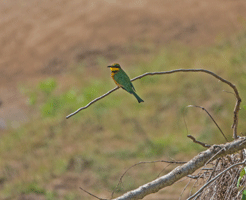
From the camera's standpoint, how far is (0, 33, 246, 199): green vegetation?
6.90 m

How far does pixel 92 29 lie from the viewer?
11883 mm

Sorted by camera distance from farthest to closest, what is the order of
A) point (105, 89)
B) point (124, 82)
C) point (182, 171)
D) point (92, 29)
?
1. point (92, 29)
2. point (105, 89)
3. point (124, 82)
4. point (182, 171)

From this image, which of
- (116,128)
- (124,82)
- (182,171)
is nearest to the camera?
(182,171)

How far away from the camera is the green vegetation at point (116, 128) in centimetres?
690

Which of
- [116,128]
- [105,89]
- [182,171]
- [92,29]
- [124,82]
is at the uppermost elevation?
[92,29]

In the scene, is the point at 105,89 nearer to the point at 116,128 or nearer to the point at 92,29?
the point at 116,128

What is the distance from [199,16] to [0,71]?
229 inches

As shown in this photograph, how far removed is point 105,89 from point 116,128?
1368 millimetres

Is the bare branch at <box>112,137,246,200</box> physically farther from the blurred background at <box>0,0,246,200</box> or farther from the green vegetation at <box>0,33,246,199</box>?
the green vegetation at <box>0,33,246,199</box>

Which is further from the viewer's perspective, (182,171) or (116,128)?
(116,128)

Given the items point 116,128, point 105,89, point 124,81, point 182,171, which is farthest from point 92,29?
point 182,171

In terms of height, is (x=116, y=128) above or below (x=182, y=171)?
above

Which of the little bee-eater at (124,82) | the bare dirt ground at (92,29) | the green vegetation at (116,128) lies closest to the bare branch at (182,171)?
the little bee-eater at (124,82)

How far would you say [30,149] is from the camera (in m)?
7.84
